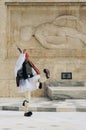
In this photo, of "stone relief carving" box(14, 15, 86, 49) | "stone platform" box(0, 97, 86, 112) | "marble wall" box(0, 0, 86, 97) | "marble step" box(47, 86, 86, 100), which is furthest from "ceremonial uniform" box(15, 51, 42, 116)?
"stone relief carving" box(14, 15, 86, 49)

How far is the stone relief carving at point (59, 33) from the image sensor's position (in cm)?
1380

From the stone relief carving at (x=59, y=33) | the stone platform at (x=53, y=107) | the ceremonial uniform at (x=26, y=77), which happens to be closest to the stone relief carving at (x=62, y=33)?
the stone relief carving at (x=59, y=33)

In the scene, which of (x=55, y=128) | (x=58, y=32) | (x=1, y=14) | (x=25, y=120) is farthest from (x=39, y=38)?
(x=55, y=128)

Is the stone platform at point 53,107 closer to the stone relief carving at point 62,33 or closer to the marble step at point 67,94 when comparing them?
the marble step at point 67,94

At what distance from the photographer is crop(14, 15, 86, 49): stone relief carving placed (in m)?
13.8

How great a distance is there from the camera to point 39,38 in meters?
13.8

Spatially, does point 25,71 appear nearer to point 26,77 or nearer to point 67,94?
point 26,77

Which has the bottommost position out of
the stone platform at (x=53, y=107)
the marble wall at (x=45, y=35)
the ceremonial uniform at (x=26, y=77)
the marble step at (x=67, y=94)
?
the stone platform at (x=53, y=107)

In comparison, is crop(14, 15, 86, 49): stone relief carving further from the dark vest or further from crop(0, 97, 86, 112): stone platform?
the dark vest

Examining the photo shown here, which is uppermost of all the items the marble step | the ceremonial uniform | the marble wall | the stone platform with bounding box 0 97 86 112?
the marble wall

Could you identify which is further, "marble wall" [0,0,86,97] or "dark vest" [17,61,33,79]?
"marble wall" [0,0,86,97]

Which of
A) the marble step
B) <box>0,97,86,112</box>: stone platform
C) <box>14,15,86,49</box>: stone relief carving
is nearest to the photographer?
<box>0,97,86,112</box>: stone platform

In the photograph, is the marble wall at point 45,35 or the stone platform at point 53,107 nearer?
the stone platform at point 53,107

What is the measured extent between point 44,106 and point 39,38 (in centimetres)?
395
